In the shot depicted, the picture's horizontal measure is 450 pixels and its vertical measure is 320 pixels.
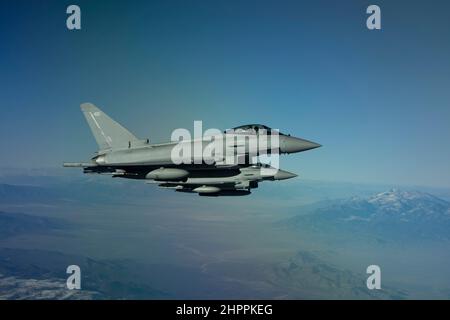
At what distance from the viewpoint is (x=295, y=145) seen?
88.1 feet

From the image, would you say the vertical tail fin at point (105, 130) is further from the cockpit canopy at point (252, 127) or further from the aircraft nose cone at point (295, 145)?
the aircraft nose cone at point (295, 145)

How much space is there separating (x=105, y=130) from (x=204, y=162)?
9.37m

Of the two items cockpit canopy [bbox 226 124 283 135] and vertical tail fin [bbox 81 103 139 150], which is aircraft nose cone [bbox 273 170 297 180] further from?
vertical tail fin [bbox 81 103 139 150]

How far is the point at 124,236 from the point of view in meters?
196

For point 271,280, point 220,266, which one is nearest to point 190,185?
point 220,266

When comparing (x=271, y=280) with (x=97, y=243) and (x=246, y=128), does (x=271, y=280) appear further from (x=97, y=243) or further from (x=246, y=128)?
(x=246, y=128)

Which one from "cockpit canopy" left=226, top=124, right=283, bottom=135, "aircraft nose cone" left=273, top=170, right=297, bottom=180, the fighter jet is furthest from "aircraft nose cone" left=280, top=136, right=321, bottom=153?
"aircraft nose cone" left=273, top=170, right=297, bottom=180

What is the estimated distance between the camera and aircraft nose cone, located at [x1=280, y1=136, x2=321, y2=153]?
26.8 metres

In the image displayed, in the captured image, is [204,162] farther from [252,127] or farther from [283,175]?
[283,175]

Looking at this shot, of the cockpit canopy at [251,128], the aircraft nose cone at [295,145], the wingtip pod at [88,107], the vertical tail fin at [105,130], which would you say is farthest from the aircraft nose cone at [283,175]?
the wingtip pod at [88,107]

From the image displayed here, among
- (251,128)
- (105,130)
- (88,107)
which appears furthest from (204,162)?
Answer: (88,107)

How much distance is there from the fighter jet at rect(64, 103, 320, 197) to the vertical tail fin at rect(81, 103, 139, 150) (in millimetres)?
91

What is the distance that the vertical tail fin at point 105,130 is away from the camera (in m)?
29.8

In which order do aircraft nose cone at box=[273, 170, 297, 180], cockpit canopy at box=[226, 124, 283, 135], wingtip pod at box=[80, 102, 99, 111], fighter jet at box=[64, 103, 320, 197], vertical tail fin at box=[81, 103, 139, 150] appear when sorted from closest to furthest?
aircraft nose cone at box=[273, 170, 297, 180], fighter jet at box=[64, 103, 320, 197], cockpit canopy at box=[226, 124, 283, 135], vertical tail fin at box=[81, 103, 139, 150], wingtip pod at box=[80, 102, 99, 111]
